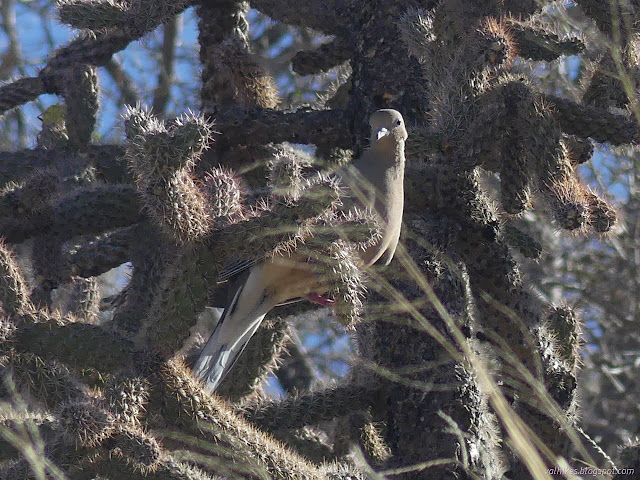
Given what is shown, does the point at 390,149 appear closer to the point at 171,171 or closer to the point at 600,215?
the point at 600,215

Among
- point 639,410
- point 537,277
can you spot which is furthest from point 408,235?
point 537,277

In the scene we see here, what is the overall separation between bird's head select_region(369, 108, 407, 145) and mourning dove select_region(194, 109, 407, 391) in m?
0.10

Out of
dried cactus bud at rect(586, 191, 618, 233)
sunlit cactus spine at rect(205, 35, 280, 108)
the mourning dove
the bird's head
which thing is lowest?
the mourning dove

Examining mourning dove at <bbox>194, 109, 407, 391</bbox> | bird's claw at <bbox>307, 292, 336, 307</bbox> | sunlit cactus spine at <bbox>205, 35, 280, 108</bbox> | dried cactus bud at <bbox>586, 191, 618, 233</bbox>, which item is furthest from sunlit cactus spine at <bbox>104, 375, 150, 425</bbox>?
sunlit cactus spine at <bbox>205, 35, 280, 108</bbox>

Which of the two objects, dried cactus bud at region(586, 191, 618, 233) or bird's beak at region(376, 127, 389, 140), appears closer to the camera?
dried cactus bud at region(586, 191, 618, 233)

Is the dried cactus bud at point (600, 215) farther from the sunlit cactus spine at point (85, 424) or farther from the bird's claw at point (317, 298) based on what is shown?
the sunlit cactus spine at point (85, 424)

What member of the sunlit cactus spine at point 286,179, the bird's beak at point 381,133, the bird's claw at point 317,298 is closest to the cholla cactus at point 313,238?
the sunlit cactus spine at point 286,179

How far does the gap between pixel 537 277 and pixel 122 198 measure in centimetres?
398

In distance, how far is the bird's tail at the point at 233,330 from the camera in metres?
3.73

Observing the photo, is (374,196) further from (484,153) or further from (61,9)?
(61,9)

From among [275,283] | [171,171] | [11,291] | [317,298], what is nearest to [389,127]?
[317,298]

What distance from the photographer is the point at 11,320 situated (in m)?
3.59

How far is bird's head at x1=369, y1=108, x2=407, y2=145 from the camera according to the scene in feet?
14.6

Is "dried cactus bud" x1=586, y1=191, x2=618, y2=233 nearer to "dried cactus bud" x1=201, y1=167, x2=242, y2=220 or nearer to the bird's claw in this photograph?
the bird's claw
